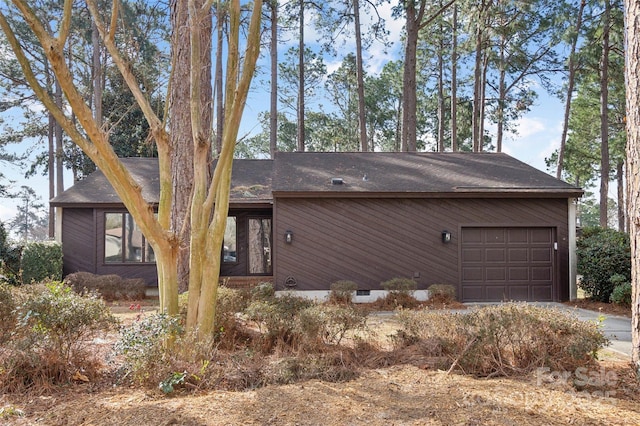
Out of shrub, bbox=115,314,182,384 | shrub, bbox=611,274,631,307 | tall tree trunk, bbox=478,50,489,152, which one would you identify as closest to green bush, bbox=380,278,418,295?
shrub, bbox=611,274,631,307

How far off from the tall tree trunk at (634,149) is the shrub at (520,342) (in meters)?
0.37

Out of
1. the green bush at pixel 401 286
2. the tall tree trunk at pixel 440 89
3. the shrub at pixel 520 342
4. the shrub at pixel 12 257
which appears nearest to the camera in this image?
the shrub at pixel 520 342

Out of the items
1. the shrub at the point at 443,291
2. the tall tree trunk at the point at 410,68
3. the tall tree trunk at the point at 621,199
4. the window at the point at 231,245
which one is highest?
the tall tree trunk at the point at 410,68

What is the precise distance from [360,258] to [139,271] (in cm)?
595

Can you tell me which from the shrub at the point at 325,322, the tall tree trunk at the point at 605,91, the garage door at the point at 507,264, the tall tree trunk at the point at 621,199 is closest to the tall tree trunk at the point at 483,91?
the tall tree trunk at the point at 605,91

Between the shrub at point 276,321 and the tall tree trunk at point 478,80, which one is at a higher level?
the tall tree trunk at point 478,80

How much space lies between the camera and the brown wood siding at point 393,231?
9617 millimetres

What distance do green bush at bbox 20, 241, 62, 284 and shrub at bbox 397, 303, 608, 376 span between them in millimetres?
9834

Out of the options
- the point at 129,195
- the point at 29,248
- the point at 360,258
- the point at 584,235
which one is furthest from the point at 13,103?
the point at 584,235

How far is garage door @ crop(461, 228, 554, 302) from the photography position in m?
9.69

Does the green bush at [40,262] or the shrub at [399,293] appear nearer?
the shrub at [399,293]

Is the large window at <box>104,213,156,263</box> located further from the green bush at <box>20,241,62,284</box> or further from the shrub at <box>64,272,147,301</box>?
the green bush at <box>20,241,62,284</box>

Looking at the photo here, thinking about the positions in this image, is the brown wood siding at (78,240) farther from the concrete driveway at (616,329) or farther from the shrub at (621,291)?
the shrub at (621,291)

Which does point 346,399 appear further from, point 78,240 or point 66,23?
point 78,240
